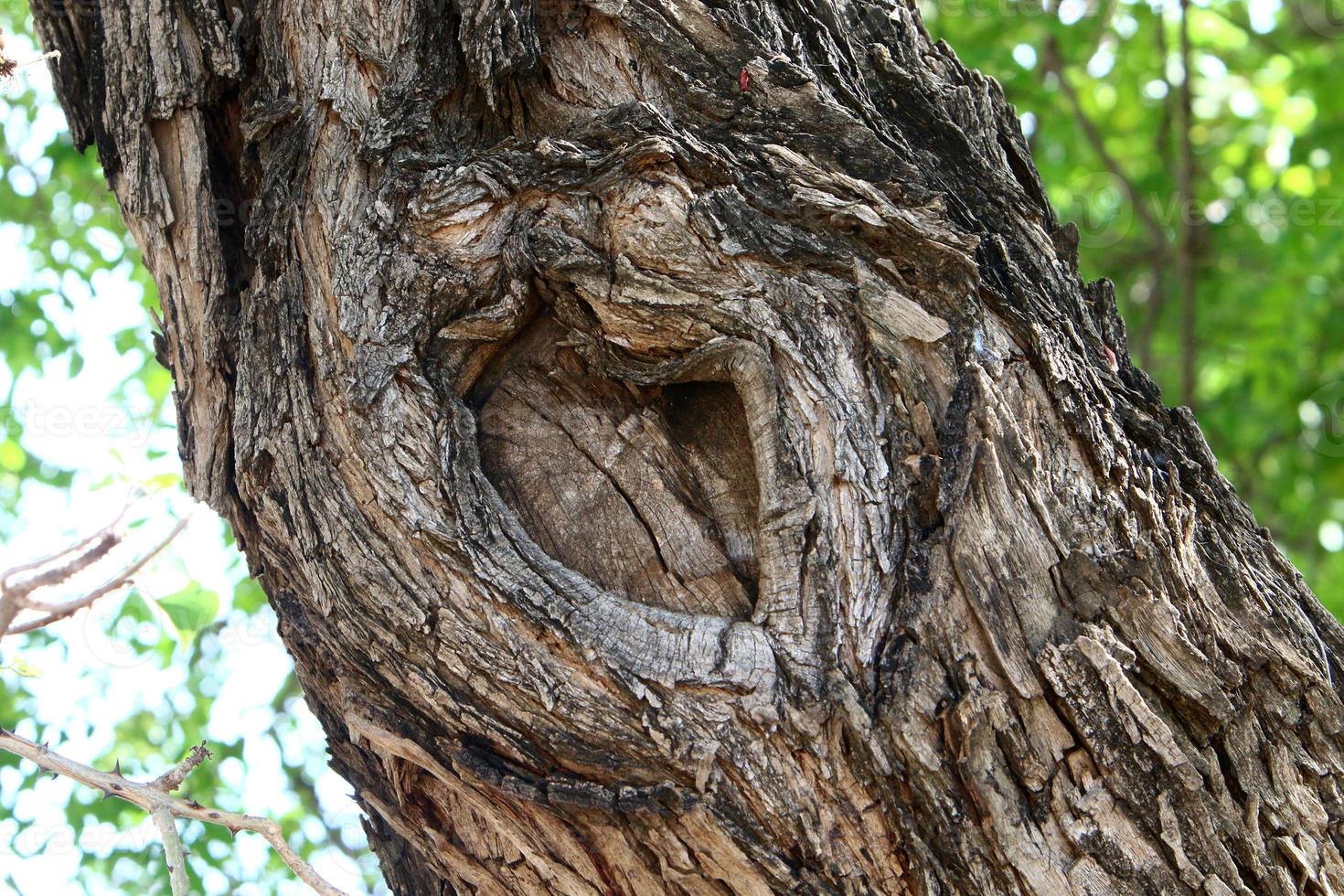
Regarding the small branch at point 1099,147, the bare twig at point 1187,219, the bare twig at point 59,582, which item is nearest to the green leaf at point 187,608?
the bare twig at point 59,582

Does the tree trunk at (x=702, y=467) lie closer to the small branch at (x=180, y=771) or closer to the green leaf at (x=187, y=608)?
the small branch at (x=180, y=771)

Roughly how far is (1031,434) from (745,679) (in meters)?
0.69

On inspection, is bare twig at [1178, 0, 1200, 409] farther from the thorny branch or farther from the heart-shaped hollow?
the thorny branch

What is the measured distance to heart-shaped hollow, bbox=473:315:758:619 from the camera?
2.18 meters

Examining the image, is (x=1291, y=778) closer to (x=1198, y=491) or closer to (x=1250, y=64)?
(x=1198, y=491)

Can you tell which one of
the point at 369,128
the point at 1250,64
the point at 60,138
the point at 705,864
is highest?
the point at 1250,64

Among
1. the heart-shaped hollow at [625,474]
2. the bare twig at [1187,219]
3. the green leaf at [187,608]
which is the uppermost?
the bare twig at [1187,219]

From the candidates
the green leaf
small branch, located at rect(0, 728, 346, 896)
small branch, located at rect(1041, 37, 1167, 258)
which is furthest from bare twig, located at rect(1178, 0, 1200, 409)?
small branch, located at rect(0, 728, 346, 896)

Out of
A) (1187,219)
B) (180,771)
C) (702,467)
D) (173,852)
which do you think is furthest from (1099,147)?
(173,852)

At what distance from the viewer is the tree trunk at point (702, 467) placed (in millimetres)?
1807

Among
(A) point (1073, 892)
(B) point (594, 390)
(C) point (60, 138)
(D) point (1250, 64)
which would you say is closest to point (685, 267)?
(B) point (594, 390)

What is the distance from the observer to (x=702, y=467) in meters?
2.29

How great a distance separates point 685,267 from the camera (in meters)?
2.16

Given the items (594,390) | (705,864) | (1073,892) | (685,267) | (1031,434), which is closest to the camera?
(1073,892)
